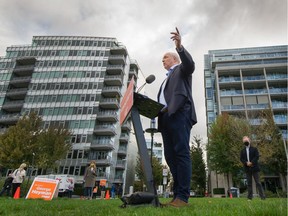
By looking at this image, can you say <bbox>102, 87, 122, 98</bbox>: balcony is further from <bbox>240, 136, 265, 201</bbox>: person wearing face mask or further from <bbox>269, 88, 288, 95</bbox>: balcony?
<bbox>240, 136, 265, 201</bbox>: person wearing face mask

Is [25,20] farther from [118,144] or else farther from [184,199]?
[118,144]

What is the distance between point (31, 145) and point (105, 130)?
61.8 ft

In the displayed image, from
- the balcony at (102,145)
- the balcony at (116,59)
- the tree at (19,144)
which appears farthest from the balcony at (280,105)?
the tree at (19,144)

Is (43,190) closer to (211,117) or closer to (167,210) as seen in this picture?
(167,210)

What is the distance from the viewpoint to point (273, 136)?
29016 millimetres

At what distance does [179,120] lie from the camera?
3551mm

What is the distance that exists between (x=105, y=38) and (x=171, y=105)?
5731cm

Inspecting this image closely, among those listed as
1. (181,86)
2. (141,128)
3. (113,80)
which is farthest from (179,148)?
(113,80)

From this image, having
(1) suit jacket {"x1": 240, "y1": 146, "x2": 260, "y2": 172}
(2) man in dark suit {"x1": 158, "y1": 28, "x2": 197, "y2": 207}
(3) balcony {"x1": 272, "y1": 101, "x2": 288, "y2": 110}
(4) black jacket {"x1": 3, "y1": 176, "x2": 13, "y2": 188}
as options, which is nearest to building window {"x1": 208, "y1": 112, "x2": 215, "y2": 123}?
(3) balcony {"x1": 272, "y1": 101, "x2": 288, "y2": 110}

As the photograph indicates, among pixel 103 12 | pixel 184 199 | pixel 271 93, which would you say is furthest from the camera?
pixel 271 93

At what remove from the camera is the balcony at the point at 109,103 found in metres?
50.8

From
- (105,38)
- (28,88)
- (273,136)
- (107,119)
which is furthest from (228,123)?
(28,88)

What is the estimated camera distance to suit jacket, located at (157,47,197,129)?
3.44m

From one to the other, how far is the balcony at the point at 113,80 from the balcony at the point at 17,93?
1760 cm
